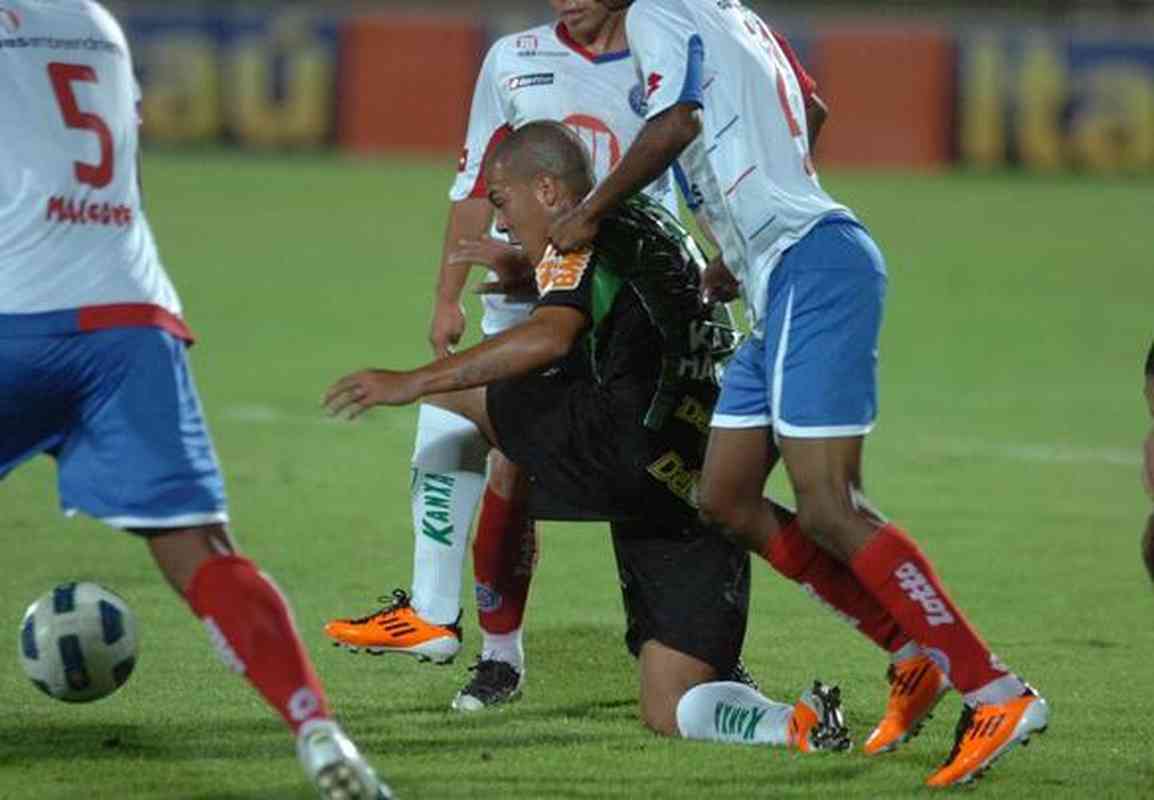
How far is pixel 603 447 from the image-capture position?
21.9 feet

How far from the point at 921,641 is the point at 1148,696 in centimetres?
150

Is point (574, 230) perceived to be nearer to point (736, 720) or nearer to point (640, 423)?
point (640, 423)

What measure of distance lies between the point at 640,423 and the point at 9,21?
2.09 meters

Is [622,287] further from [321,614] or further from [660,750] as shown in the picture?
[321,614]

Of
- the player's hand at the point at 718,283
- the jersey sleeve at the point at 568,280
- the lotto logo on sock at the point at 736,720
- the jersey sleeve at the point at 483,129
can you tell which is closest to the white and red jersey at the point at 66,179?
the jersey sleeve at the point at 568,280

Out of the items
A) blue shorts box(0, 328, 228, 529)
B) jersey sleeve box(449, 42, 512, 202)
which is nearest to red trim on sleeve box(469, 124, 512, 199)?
jersey sleeve box(449, 42, 512, 202)

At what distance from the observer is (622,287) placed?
21.8ft

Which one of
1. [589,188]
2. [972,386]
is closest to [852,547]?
[589,188]

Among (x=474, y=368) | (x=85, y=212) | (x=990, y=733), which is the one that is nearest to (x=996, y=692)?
(x=990, y=733)

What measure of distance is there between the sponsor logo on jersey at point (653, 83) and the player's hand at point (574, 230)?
1.15ft

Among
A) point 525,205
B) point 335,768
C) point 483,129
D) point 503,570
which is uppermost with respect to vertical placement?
point 525,205

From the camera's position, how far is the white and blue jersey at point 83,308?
18.0ft

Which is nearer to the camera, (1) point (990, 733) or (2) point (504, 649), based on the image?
(1) point (990, 733)

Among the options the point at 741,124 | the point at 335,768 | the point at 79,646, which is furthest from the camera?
the point at 741,124
